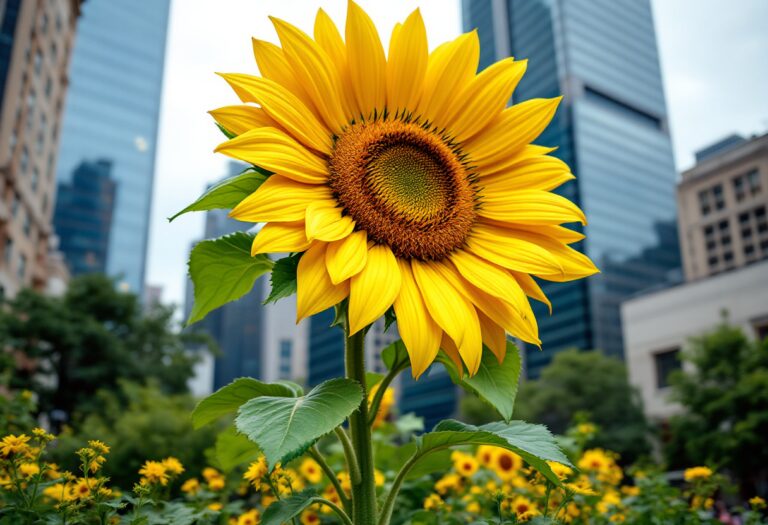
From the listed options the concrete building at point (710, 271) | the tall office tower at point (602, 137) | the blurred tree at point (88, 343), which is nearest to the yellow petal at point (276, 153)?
the concrete building at point (710, 271)

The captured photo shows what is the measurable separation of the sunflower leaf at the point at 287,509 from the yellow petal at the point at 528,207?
0.91m

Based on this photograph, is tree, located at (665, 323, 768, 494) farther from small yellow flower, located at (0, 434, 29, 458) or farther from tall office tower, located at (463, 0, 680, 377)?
tall office tower, located at (463, 0, 680, 377)

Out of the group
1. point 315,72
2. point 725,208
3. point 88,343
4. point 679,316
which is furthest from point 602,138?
point 315,72

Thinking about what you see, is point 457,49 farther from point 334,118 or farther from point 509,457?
point 509,457

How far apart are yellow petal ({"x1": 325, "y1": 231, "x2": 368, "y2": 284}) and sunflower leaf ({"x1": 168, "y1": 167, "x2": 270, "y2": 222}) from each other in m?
0.29

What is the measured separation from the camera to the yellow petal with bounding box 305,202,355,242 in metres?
1.49

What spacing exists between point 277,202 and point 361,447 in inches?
28.0

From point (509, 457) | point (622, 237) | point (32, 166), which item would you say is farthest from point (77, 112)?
point (509, 457)

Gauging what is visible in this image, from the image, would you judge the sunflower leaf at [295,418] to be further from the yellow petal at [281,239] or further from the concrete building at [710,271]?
the concrete building at [710,271]

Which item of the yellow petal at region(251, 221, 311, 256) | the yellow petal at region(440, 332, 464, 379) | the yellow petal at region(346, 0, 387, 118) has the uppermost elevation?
the yellow petal at region(346, 0, 387, 118)

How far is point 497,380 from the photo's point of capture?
170 cm

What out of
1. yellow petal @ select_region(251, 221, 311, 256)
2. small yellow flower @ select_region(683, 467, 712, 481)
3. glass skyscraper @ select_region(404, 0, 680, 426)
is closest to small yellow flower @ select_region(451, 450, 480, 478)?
small yellow flower @ select_region(683, 467, 712, 481)

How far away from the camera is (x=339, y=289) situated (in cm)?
154

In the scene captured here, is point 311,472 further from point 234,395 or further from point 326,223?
point 326,223
